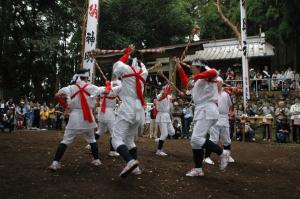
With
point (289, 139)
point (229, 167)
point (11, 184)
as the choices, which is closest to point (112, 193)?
point (11, 184)

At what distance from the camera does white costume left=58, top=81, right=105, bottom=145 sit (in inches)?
326

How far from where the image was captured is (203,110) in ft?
26.2

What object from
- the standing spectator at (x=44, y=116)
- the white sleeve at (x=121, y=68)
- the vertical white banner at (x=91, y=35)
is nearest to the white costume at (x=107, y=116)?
the white sleeve at (x=121, y=68)

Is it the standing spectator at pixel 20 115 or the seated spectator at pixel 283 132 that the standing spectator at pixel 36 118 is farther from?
the seated spectator at pixel 283 132

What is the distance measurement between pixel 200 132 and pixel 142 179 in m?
1.41

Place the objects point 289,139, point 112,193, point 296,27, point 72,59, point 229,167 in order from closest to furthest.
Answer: point 112,193
point 229,167
point 289,139
point 296,27
point 72,59

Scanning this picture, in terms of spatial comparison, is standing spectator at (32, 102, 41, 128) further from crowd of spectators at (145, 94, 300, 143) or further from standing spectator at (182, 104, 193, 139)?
standing spectator at (182, 104, 193, 139)

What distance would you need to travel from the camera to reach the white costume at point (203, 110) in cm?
786

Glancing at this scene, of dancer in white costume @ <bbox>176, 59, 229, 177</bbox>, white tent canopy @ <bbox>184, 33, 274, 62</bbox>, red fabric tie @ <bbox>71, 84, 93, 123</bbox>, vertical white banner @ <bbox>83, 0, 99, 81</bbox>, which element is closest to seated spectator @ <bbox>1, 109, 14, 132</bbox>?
vertical white banner @ <bbox>83, 0, 99, 81</bbox>

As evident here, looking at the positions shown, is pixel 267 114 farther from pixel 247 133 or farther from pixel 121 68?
pixel 121 68

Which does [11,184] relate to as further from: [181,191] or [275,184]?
[275,184]

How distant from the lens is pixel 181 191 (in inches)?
267

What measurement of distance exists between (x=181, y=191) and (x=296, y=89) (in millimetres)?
16729

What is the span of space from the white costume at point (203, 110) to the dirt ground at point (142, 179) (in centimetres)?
78
